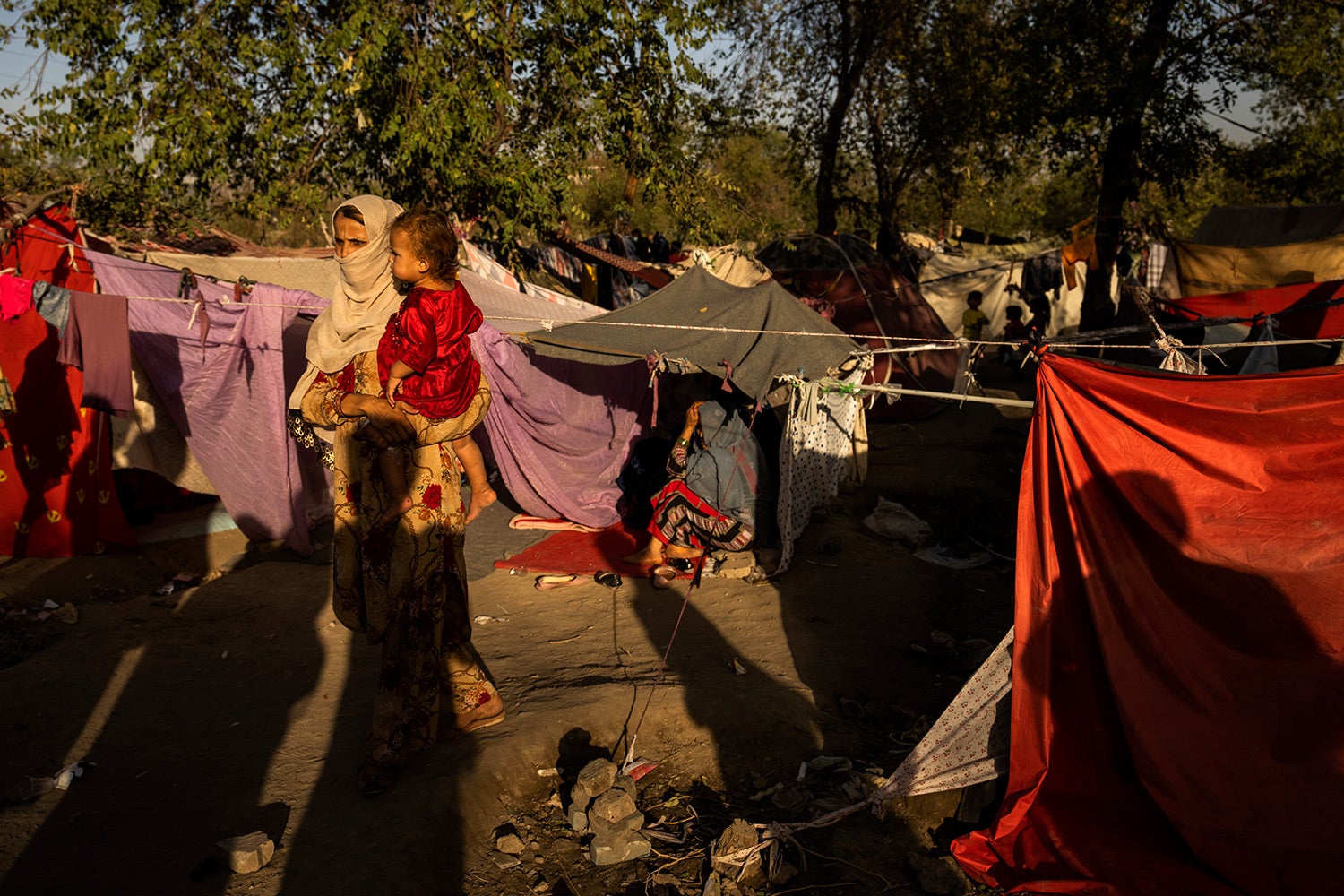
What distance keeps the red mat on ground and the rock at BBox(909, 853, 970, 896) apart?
302 cm

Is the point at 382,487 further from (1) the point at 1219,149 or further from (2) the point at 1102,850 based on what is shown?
(1) the point at 1219,149

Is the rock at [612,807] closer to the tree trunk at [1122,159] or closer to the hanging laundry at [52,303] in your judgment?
the hanging laundry at [52,303]

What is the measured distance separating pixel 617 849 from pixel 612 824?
78 mm

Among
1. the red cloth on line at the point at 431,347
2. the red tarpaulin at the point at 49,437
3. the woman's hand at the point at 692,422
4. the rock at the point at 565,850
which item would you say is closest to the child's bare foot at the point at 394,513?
the red cloth on line at the point at 431,347

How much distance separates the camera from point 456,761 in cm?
316

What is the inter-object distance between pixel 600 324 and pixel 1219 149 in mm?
10143

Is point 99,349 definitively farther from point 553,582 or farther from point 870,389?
point 870,389

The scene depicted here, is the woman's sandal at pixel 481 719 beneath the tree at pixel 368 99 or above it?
beneath

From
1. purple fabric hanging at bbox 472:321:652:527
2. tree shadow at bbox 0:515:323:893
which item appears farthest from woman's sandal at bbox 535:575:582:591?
tree shadow at bbox 0:515:323:893

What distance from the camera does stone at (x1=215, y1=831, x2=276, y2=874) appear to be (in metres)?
2.59

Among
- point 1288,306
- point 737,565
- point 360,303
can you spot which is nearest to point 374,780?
point 360,303

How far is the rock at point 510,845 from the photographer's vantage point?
9.63 ft

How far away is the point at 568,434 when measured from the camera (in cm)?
648

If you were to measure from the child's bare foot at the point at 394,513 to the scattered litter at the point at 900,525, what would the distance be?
4081 millimetres
